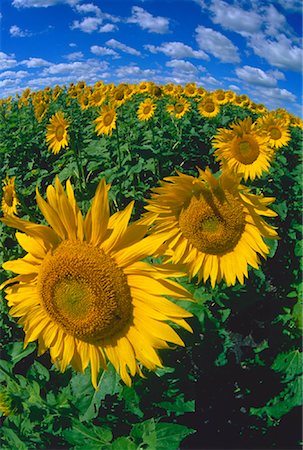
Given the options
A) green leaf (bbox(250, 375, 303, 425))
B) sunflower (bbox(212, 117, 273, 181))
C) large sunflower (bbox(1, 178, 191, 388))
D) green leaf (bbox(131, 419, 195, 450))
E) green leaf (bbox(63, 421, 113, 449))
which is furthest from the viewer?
sunflower (bbox(212, 117, 273, 181))

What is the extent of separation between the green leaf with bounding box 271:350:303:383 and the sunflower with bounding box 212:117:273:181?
3.93ft

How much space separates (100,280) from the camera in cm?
163

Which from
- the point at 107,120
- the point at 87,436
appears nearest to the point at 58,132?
the point at 107,120

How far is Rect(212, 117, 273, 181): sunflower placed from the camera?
350 centimetres

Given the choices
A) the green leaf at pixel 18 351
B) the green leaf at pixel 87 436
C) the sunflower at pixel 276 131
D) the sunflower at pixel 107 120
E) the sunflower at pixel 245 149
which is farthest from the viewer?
the sunflower at pixel 276 131

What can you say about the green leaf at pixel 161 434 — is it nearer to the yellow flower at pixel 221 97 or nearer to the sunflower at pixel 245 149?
the sunflower at pixel 245 149

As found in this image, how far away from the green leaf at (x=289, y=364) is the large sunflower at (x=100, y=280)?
4.99 ft

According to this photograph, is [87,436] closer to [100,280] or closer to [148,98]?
[100,280]

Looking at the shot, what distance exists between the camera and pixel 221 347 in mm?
2758

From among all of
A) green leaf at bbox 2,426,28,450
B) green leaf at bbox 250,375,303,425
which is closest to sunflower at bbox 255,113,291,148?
green leaf at bbox 250,375,303,425

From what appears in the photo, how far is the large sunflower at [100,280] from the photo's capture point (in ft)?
5.29

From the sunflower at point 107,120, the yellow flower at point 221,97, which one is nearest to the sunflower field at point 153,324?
the sunflower at point 107,120

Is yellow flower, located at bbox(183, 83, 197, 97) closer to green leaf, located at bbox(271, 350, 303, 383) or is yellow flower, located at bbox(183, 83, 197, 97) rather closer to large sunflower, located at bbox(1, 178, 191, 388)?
green leaf, located at bbox(271, 350, 303, 383)

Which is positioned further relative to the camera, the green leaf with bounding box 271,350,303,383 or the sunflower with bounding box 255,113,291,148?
the sunflower with bounding box 255,113,291,148
